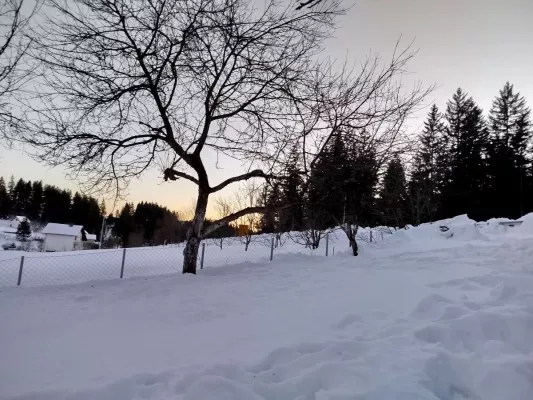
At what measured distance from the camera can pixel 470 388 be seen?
224 cm

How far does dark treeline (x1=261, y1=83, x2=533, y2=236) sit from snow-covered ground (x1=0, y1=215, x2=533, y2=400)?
7.39 ft

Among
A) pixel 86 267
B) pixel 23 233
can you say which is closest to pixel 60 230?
pixel 23 233

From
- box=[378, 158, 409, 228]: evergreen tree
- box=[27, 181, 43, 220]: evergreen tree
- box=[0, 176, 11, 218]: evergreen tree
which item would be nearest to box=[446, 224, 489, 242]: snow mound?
box=[378, 158, 409, 228]: evergreen tree

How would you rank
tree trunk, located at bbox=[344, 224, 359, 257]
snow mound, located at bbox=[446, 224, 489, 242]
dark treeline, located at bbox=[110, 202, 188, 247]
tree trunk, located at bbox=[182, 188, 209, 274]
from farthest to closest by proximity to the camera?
1. dark treeline, located at bbox=[110, 202, 188, 247]
2. snow mound, located at bbox=[446, 224, 489, 242]
3. tree trunk, located at bbox=[344, 224, 359, 257]
4. tree trunk, located at bbox=[182, 188, 209, 274]

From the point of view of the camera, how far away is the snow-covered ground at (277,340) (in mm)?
2221

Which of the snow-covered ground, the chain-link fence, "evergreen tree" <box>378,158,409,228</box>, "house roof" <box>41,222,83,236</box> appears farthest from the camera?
"house roof" <box>41,222,83,236</box>

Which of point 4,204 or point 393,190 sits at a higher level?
point 4,204

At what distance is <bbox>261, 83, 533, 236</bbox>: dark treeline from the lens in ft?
21.7

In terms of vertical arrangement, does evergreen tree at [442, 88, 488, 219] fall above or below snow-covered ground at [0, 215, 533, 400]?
above

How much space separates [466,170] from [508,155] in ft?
13.2

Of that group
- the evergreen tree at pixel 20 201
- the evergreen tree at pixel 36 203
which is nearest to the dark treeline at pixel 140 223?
the evergreen tree at pixel 36 203

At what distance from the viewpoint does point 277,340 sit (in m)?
3.04

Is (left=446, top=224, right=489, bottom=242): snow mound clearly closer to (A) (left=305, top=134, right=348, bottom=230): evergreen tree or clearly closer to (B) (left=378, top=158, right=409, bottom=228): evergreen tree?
(B) (left=378, top=158, right=409, bottom=228): evergreen tree

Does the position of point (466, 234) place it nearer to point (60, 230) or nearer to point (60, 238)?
point (60, 238)
